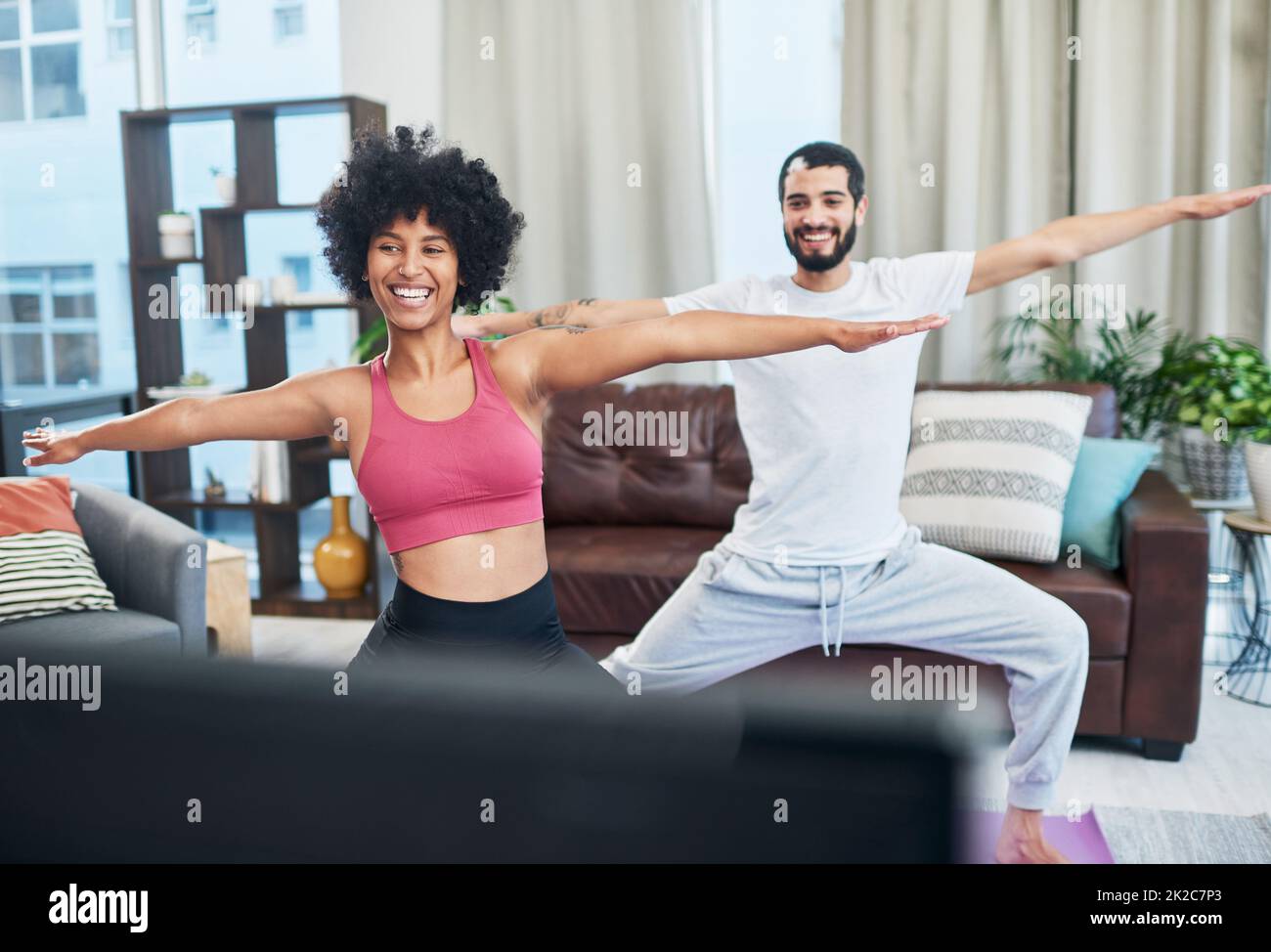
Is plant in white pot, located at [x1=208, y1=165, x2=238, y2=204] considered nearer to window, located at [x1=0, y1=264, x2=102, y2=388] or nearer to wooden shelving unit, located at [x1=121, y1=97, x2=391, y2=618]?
wooden shelving unit, located at [x1=121, y1=97, x2=391, y2=618]

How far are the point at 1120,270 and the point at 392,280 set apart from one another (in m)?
3.10

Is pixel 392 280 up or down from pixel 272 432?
up

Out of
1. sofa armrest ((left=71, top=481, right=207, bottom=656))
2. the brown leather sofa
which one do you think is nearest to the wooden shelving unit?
the brown leather sofa

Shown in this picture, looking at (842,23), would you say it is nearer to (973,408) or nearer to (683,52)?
(683,52)

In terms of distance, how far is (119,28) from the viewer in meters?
5.04

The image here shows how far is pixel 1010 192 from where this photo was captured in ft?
13.1

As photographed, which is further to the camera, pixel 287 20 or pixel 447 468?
pixel 287 20

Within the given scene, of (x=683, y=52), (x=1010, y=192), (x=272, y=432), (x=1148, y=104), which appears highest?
(x=683, y=52)

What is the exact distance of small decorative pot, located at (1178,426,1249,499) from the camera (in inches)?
137

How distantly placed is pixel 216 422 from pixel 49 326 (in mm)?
4162

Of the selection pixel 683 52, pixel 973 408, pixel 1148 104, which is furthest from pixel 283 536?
pixel 1148 104

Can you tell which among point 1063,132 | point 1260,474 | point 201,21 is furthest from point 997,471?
point 201,21

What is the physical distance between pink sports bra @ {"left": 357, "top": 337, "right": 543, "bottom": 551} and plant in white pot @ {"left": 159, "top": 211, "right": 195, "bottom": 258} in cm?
331

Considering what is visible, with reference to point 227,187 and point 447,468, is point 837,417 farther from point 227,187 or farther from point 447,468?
point 227,187
